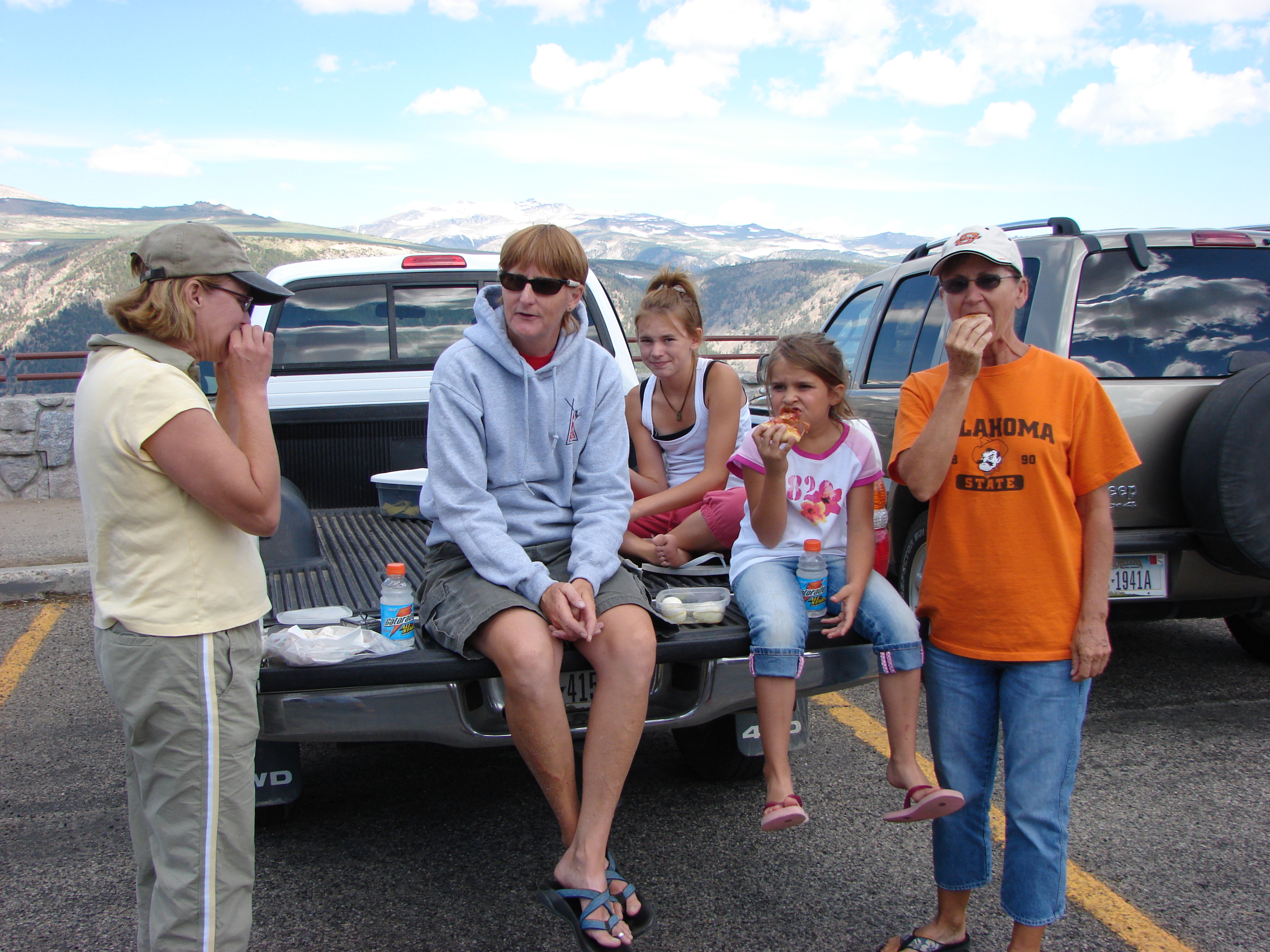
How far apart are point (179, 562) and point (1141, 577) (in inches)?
136

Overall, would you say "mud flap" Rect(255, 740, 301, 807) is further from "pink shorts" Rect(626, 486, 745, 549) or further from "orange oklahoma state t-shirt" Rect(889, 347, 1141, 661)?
"orange oklahoma state t-shirt" Rect(889, 347, 1141, 661)

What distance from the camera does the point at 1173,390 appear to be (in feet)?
12.1

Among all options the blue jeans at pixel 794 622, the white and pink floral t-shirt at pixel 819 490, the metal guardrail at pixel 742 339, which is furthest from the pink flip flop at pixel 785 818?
the metal guardrail at pixel 742 339

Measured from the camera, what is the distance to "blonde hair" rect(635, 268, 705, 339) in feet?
12.2

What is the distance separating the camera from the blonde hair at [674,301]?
3.73 metres

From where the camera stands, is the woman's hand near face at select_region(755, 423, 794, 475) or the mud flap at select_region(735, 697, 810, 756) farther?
the mud flap at select_region(735, 697, 810, 756)

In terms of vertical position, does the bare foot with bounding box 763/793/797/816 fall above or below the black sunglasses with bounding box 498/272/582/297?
below

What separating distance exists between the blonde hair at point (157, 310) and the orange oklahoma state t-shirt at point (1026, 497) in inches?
67.2

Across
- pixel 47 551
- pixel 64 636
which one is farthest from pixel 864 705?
pixel 47 551

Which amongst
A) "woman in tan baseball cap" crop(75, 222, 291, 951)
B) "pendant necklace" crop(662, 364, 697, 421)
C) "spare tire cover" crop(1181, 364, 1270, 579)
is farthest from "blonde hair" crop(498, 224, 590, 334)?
"spare tire cover" crop(1181, 364, 1270, 579)

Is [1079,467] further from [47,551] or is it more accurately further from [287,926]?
[47,551]

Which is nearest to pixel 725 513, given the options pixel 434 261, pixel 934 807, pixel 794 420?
pixel 794 420

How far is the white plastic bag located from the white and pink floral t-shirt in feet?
3.44

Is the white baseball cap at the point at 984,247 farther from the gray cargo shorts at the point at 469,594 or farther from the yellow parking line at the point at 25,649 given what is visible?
the yellow parking line at the point at 25,649
